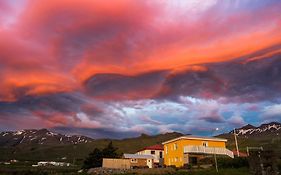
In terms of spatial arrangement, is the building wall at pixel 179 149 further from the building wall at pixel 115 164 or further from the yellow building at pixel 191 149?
the building wall at pixel 115 164

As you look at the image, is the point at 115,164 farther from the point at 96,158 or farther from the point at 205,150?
the point at 205,150

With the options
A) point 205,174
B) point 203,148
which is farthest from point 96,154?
point 205,174

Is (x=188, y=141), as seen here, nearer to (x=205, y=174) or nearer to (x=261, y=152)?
(x=205, y=174)

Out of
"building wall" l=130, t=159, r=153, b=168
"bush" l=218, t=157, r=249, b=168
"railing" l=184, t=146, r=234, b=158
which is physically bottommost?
"bush" l=218, t=157, r=249, b=168

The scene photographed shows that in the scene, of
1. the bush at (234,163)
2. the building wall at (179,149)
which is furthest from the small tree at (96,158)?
the bush at (234,163)

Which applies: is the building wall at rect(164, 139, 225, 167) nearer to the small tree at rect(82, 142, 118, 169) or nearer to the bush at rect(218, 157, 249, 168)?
the small tree at rect(82, 142, 118, 169)

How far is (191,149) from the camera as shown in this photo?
75062mm

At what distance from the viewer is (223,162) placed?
58750mm

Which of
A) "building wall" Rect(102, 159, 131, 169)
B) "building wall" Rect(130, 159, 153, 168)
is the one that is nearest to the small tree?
"building wall" Rect(130, 159, 153, 168)

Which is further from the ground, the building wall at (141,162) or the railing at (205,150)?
the railing at (205,150)

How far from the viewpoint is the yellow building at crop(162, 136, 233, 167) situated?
247 feet

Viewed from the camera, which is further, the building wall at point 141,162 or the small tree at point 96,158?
the building wall at point 141,162

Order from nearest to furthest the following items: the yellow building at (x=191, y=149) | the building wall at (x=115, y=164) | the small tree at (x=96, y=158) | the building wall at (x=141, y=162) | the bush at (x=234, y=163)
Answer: the bush at (x=234, y=163)
the building wall at (x=115, y=164)
the yellow building at (x=191, y=149)
the small tree at (x=96, y=158)
the building wall at (x=141, y=162)

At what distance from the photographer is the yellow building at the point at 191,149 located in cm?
7525
